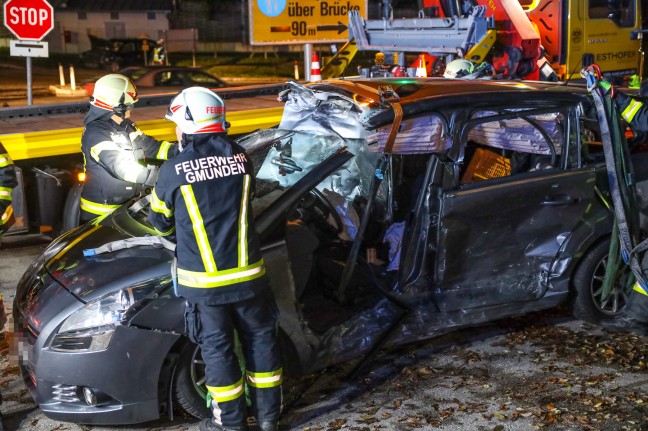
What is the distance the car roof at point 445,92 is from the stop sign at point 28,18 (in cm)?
593

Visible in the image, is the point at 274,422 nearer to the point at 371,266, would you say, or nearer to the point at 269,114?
the point at 371,266

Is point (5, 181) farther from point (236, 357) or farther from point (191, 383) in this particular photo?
point (236, 357)

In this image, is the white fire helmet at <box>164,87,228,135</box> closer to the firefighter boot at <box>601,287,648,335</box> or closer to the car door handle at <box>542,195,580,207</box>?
the car door handle at <box>542,195,580,207</box>

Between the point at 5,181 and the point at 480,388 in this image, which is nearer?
the point at 5,181

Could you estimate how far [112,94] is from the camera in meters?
5.97

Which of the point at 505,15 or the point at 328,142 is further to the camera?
the point at 505,15

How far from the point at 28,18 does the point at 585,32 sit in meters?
6.89

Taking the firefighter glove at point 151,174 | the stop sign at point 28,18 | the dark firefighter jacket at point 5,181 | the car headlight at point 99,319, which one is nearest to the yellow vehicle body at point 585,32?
the stop sign at point 28,18

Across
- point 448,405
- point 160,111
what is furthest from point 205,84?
point 448,405

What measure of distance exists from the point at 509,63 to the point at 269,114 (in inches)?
124

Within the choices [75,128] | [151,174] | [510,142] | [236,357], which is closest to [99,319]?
[236,357]

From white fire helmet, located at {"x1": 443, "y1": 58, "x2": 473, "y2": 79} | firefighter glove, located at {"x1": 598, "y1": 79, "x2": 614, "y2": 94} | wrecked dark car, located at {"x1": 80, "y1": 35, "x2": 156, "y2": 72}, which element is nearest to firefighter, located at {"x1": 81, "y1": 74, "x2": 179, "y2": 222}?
firefighter glove, located at {"x1": 598, "y1": 79, "x2": 614, "y2": 94}

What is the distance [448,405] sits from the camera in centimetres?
481

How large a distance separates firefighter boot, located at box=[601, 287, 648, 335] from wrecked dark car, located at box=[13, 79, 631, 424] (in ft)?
0.29
